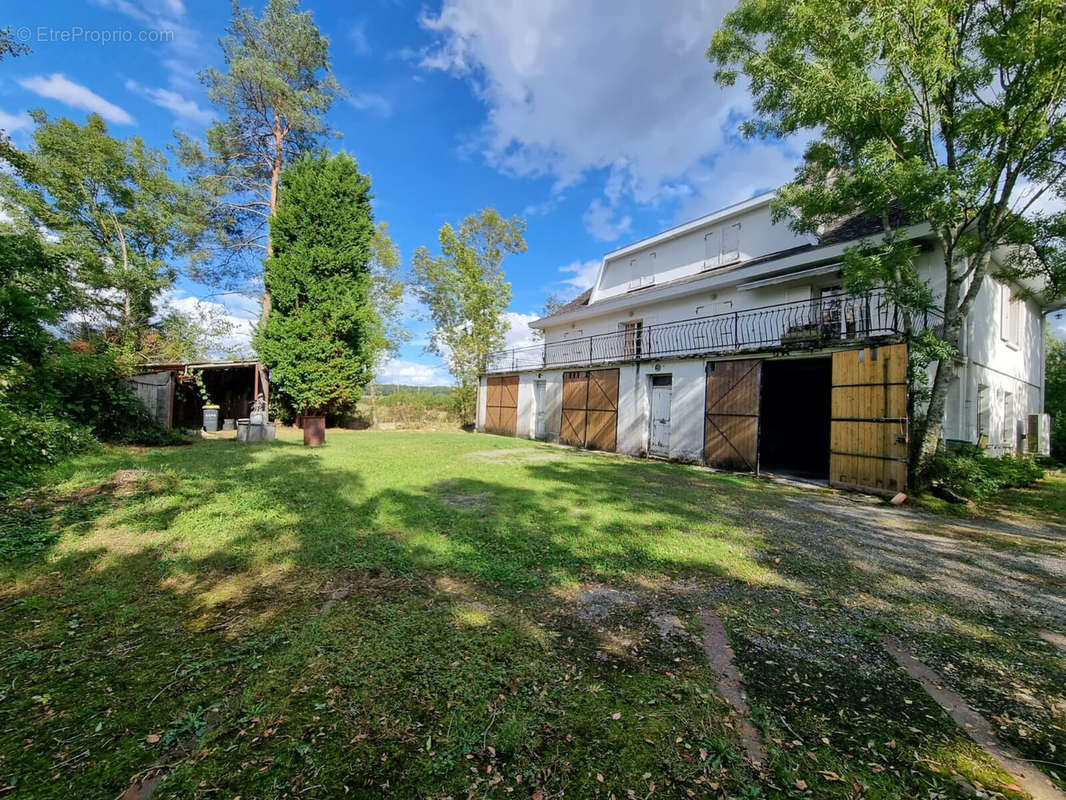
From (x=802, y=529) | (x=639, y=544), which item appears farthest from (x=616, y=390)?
(x=639, y=544)

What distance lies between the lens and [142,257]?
58.3ft

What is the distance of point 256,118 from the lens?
650 inches

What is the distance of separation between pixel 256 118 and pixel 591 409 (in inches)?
709

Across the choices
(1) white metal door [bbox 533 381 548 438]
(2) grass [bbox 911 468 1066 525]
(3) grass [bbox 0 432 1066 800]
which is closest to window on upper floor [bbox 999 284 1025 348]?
(2) grass [bbox 911 468 1066 525]

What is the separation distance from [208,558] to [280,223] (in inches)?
643

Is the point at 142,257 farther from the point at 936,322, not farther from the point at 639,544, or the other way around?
the point at 936,322

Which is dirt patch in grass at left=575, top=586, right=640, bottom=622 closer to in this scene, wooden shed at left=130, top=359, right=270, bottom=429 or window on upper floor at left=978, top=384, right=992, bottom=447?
window on upper floor at left=978, top=384, right=992, bottom=447

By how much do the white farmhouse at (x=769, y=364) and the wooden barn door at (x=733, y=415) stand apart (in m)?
0.03

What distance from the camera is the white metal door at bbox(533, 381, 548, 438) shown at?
1727 centimetres

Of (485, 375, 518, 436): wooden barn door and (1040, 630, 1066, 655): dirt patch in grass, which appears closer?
(1040, 630, 1066, 655): dirt patch in grass

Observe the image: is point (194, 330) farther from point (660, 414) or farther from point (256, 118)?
point (660, 414)

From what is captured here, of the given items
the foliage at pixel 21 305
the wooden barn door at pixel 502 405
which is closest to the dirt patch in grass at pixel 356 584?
the foliage at pixel 21 305

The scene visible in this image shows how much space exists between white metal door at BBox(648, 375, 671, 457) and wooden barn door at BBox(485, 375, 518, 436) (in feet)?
23.3

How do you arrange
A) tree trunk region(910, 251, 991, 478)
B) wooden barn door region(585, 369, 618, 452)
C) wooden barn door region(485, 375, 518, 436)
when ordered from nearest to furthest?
tree trunk region(910, 251, 991, 478)
wooden barn door region(585, 369, 618, 452)
wooden barn door region(485, 375, 518, 436)
